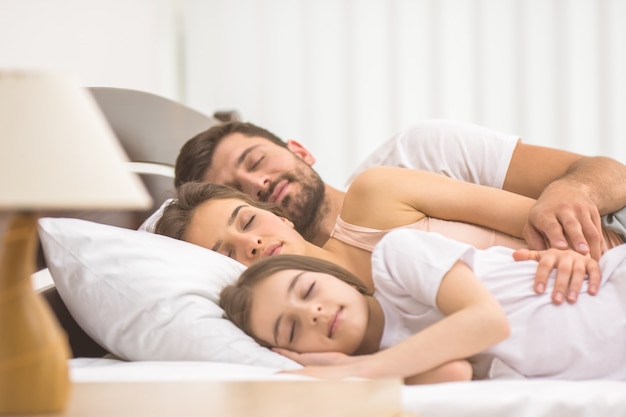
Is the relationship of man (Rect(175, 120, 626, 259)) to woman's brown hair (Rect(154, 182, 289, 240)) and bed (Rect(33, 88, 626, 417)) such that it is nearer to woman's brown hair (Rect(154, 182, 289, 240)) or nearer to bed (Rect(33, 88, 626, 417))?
woman's brown hair (Rect(154, 182, 289, 240))

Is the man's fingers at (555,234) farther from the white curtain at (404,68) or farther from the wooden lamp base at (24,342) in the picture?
the white curtain at (404,68)

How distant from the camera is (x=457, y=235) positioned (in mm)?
1838

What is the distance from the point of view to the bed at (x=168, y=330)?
1122 mm

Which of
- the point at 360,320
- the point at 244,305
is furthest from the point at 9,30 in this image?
the point at 360,320

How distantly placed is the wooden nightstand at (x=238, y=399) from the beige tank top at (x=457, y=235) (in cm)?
82

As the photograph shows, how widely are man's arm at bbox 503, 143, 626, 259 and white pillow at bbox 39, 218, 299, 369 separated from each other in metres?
0.62

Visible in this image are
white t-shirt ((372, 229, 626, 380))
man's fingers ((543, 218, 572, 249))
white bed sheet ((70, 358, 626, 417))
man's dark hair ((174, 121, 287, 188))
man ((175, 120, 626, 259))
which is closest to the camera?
white bed sheet ((70, 358, 626, 417))

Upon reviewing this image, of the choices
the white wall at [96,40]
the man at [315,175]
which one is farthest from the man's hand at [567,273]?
the white wall at [96,40]

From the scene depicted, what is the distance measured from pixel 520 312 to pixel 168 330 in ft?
2.05

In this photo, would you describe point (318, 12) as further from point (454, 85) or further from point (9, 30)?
point (9, 30)

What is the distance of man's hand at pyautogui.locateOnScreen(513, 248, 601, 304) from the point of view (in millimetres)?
1458

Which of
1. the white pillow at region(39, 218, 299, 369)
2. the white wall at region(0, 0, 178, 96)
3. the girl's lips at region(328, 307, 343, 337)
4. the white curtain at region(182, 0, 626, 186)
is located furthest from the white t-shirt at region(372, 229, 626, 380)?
the white curtain at region(182, 0, 626, 186)

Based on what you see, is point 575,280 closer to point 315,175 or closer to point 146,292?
point 146,292

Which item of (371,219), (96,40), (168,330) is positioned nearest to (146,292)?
(168,330)
